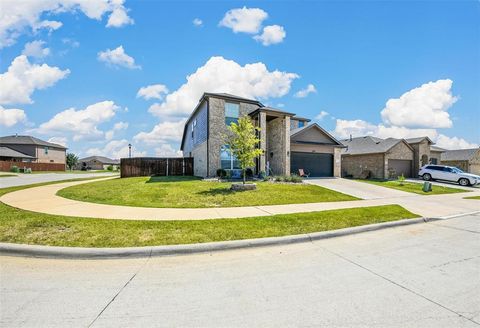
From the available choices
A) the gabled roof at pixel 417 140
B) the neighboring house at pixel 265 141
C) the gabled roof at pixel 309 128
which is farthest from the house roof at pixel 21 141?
the gabled roof at pixel 417 140

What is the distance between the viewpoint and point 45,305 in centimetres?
313

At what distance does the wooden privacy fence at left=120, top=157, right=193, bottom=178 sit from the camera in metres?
25.0

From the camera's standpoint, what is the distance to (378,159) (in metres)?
28.5

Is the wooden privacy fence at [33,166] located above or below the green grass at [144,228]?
above

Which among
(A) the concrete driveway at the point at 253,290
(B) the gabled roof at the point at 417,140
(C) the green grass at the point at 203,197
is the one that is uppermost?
(B) the gabled roof at the point at 417,140

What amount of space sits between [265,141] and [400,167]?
2010cm

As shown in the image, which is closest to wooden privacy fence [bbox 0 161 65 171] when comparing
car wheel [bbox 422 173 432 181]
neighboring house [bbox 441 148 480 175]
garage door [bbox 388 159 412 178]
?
garage door [bbox 388 159 412 178]

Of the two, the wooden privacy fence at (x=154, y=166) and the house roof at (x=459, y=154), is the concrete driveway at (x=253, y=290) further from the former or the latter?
the house roof at (x=459, y=154)

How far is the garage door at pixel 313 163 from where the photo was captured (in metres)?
22.6

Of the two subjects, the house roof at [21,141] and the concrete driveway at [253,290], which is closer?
the concrete driveway at [253,290]

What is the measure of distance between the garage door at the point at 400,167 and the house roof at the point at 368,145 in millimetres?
1852

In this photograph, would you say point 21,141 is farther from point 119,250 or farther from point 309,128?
point 119,250

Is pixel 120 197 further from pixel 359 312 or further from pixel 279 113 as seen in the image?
pixel 279 113

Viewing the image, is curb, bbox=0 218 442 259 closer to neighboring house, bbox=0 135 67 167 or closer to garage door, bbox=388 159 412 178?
garage door, bbox=388 159 412 178
